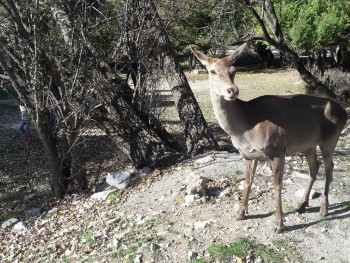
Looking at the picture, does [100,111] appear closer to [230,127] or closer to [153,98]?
[153,98]

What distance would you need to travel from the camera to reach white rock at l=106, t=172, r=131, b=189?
7.71 m

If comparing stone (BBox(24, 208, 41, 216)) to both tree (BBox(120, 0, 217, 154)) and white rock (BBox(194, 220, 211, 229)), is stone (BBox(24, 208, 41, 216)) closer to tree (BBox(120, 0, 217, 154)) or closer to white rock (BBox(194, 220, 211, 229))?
tree (BBox(120, 0, 217, 154))

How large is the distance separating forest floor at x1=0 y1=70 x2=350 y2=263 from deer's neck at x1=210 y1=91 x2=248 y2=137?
48.6 inches

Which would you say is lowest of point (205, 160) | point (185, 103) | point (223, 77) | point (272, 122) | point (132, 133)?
point (205, 160)

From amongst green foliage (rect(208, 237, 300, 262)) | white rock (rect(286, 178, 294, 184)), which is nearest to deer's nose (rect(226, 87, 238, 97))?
green foliage (rect(208, 237, 300, 262))

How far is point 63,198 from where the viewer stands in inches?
317

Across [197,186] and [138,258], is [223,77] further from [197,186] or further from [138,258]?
[138,258]

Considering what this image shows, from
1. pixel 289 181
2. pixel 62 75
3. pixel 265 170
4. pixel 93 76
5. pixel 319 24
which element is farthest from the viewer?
pixel 319 24

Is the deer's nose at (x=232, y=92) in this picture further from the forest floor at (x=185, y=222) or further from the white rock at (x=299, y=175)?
the white rock at (x=299, y=175)

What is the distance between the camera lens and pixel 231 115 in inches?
208

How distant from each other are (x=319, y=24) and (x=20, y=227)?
63.1 feet

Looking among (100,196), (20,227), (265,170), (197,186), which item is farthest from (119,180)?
(265,170)

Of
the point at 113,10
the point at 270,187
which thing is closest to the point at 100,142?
the point at 113,10

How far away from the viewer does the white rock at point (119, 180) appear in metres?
7.71
